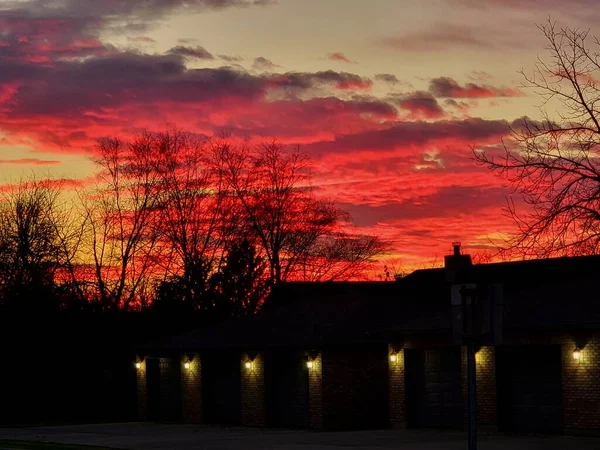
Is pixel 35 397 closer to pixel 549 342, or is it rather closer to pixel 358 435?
pixel 358 435

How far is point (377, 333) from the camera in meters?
35.9

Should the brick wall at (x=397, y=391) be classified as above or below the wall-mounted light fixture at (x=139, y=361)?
below

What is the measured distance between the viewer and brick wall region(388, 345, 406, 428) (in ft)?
118

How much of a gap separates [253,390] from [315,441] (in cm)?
956

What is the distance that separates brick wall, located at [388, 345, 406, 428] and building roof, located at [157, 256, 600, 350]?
752 millimetres

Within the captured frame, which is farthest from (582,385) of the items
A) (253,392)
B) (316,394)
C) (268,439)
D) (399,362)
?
(253,392)

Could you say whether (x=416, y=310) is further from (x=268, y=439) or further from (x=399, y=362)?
(x=268, y=439)

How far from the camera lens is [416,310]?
1563 inches

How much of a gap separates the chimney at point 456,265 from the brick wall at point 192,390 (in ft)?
32.7

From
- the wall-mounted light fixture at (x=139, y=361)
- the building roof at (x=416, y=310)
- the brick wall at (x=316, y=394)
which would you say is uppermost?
the building roof at (x=416, y=310)

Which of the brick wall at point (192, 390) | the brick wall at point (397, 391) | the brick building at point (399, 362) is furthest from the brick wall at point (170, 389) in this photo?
the brick wall at point (397, 391)

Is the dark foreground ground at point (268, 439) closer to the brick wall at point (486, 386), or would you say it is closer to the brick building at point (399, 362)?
the brick wall at point (486, 386)

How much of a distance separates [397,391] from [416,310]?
14.2 feet

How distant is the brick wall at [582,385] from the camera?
97.2 feet
